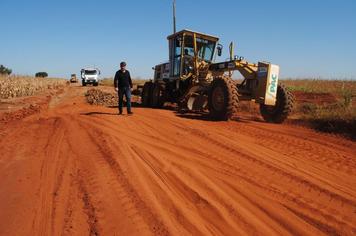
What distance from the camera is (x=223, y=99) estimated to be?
A: 454 inches

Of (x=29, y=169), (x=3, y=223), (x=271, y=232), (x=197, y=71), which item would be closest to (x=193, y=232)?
(x=271, y=232)

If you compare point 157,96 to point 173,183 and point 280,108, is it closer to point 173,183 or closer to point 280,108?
point 280,108

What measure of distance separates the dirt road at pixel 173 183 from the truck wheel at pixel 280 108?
3.24 m

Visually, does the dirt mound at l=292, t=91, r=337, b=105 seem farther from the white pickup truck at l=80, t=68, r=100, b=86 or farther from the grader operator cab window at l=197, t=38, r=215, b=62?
the white pickup truck at l=80, t=68, r=100, b=86

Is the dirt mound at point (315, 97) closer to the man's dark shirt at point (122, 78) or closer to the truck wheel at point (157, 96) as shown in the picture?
the truck wheel at point (157, 96)

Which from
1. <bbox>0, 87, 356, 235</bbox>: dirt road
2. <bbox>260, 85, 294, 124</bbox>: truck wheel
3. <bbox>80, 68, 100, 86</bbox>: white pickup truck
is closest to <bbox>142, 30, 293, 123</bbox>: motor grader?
<bbox>260, 85, 294, 124</bbox>: truck wheel

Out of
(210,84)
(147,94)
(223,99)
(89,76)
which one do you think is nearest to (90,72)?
(89,76)

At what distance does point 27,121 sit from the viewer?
11.0 metres

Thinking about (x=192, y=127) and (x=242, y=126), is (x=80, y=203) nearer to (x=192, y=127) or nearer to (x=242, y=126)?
(x=192, y=127)

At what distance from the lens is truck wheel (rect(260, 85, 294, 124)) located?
1231 cm

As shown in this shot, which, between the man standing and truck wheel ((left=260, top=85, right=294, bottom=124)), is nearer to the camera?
truck wheel ((left=260, top=85, right=294, bottom=124))

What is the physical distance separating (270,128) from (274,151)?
3.45 meters

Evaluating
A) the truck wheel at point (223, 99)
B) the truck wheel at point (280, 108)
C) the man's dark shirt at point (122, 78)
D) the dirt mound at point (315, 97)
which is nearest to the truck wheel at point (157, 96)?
the man's dark shirt at point (122, 78)

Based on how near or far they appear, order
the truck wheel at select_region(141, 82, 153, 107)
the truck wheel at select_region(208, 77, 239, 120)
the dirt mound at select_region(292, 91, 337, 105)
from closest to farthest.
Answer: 1. the truck wheel at select_region(208, 77, 239, 120)
2. the truck wheel at select_region(141, 82, 153, 107)
3. the dirt mound at select_region(292, 91, 337, 105)
